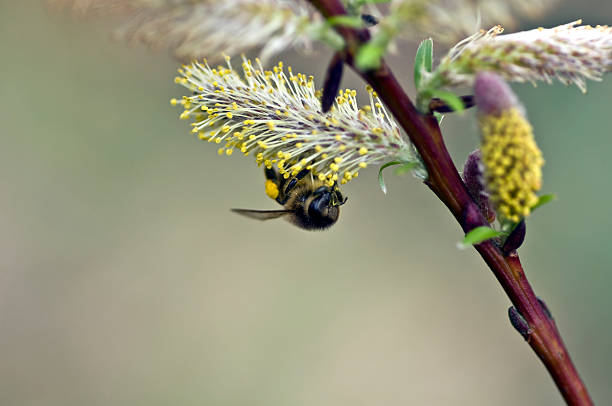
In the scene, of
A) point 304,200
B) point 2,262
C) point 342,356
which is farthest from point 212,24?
point 2,262

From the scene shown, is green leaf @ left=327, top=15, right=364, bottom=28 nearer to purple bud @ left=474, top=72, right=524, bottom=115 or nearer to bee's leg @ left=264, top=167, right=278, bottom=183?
purple bud @ left=474, top=72, right=524, bottom=115

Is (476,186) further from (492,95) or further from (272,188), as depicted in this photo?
(272,188)

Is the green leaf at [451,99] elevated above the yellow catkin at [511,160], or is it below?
above

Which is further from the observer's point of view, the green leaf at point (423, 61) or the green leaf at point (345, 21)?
the green leaf at point (423, 61)

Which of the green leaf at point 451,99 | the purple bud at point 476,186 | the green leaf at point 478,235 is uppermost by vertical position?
the green leaf at point 451,99

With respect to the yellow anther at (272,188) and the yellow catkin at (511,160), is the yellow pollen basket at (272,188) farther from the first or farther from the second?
the yellow catkin at (511,160)

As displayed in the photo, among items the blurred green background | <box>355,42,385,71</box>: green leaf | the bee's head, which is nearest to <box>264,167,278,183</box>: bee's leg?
the bee's head

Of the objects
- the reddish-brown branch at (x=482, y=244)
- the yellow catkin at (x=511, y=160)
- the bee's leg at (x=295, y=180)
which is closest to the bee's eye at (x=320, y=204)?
the bee's leg at (x=295, y=180)
